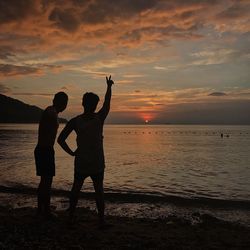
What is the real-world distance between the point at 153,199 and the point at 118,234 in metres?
6.26

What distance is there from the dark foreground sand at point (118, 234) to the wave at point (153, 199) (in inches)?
141

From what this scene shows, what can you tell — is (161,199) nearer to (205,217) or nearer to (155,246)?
(205,217)

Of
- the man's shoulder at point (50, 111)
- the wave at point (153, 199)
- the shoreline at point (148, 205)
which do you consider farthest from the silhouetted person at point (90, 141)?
the wave at point (153, 199)

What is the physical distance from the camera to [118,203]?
11.3 m

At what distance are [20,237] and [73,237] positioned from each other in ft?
2.88

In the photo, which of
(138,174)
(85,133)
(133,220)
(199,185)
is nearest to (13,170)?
(138,174)

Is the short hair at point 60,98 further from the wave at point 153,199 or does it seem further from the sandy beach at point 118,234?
the wave at point 153,199

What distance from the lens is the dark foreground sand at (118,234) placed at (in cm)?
566

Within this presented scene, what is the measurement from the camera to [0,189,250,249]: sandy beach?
18.6 ft

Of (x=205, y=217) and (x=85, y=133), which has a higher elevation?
(x=85, y=133)

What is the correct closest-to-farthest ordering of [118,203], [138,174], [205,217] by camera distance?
[205,217] → [118,203] → [138,174]

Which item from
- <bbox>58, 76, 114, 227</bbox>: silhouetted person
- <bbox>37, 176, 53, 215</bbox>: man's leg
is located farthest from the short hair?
<bbox>37, 176, 53, 215</bbox>: man's leg

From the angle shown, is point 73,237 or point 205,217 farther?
point 205,217

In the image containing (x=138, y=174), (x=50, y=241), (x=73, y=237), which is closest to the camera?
(x=50, y=241)
